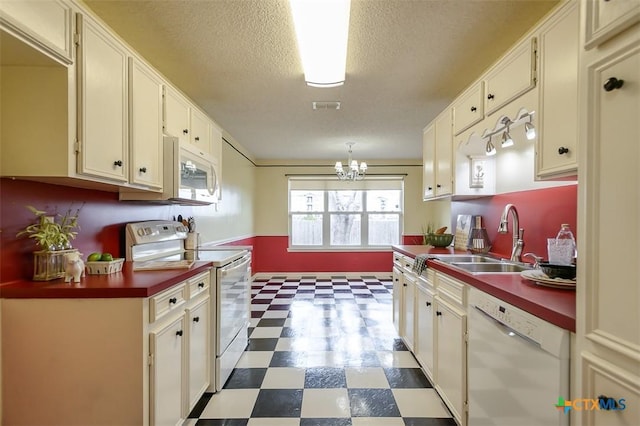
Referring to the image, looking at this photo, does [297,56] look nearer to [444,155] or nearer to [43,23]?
[43,23]

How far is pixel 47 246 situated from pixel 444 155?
2752 millimetres

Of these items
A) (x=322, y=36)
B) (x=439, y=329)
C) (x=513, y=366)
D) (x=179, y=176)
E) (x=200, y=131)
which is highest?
(x=322, y=36)

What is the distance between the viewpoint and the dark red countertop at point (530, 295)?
975mm

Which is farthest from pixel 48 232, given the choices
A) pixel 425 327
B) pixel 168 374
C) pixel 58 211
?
pixel 425 327

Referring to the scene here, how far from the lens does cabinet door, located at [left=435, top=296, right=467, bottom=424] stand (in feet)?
5.24

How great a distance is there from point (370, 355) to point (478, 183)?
67.5 inches

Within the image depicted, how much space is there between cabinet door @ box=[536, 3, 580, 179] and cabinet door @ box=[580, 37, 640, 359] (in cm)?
52

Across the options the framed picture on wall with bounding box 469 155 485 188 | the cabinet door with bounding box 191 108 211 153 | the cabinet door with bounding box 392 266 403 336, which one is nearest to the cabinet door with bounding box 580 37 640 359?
the framed picture on wall with bounding box 469 155 485 188

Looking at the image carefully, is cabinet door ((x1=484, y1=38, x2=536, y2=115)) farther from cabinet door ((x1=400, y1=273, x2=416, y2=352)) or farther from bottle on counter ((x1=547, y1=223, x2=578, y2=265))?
cabinet door ((x1=400, y1=273, x2=416, y2=352))

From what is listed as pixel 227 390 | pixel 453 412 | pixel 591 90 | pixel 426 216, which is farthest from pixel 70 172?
pixel 426 216

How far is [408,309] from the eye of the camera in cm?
259

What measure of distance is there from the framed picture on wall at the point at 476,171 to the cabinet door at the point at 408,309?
945 mm

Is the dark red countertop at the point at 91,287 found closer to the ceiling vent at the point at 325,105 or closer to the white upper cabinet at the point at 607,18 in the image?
the white upper cabinet at the point at 607,18

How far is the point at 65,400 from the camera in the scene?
1281 mm
